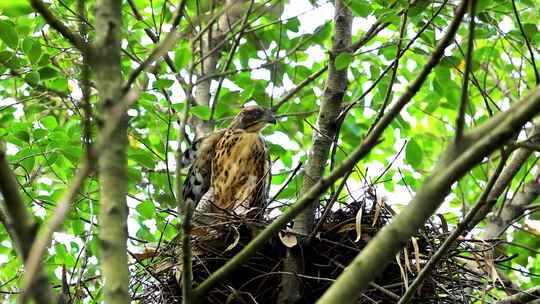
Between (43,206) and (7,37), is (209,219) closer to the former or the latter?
(43,206)

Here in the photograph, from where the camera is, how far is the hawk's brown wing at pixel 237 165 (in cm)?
584

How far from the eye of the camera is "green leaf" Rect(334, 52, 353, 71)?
4223 millimetres

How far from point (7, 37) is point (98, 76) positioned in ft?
8.04

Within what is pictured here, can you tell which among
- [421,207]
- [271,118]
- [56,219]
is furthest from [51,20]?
[271,118]

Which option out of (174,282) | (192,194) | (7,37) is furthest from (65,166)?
(174,282)

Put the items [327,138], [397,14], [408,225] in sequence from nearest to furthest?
1. [408,225]
2. [327,138]
3. [397,14]

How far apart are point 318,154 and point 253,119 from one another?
1.97 meters

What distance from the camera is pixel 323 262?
434 centimetres

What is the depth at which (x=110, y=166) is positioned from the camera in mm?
2744

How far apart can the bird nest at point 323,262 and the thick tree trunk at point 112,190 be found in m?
1.44

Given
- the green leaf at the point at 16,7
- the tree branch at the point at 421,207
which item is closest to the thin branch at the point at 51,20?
the tree branch at the point at 421,207

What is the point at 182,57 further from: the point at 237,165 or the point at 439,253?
the point at 237,165

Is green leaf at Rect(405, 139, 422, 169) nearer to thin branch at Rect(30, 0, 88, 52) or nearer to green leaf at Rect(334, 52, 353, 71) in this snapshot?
green leaf at Rect(334, 52, 353, 71)

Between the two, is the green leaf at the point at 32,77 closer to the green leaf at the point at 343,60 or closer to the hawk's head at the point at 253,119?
the hawk's head at the point at 253,119
